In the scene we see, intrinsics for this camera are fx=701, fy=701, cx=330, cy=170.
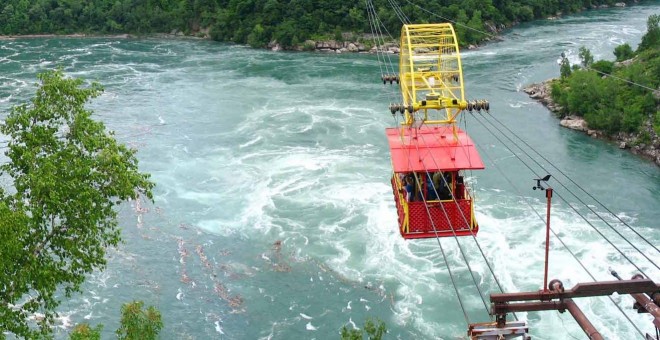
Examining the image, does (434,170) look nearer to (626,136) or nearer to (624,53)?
(626,136)

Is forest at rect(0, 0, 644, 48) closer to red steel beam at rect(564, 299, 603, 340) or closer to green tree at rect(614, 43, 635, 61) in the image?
green tree at rect(614, 43, 635, 61)

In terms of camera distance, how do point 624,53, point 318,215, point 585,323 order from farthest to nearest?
1. point 624,53
2. point 318,215
3. point 585,323

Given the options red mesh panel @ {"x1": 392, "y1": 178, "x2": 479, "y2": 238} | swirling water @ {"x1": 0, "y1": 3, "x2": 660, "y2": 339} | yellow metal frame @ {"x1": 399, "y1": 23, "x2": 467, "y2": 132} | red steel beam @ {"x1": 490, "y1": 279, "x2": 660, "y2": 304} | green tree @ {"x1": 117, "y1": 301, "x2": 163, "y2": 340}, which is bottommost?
swirling water @ {"x1": 0, "y1": 3, "x2": 660, "y2": 339}

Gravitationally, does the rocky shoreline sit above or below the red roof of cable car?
below

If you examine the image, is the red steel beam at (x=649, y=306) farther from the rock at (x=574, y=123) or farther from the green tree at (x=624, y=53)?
the green tree at (x=624, y=53)

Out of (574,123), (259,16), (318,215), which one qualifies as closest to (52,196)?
(318,215)

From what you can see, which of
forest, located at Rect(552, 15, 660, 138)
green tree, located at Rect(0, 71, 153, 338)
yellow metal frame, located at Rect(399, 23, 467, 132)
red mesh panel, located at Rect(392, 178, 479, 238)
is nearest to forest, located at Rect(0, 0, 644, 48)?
forest, located at Rect(552, 15, 660, 138)
